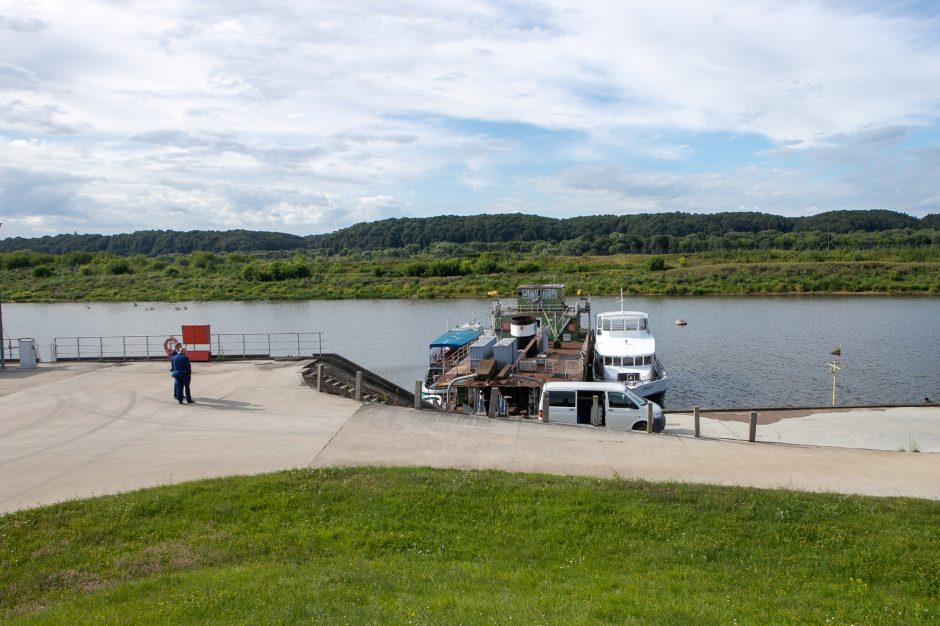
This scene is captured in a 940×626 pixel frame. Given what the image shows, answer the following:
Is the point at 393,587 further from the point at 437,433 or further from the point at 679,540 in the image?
the point at 437,433

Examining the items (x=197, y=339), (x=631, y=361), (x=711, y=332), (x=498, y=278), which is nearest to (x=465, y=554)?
(x=197, y=339)

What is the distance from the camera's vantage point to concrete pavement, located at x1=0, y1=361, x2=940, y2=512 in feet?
44.7

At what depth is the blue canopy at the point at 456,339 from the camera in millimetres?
32344

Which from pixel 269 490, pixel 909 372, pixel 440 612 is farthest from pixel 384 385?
pixel 909 372

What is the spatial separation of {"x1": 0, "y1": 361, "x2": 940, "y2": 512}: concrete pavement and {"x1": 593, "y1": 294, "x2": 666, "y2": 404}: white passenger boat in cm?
823

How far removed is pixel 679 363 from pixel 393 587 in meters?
36.1

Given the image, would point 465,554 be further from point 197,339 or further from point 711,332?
point 711,332

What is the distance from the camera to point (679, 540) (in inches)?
388

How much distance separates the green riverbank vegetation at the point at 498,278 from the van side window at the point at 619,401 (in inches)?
2640

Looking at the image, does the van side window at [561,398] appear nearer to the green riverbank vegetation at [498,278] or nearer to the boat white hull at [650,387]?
the boat white hull at [650,387]

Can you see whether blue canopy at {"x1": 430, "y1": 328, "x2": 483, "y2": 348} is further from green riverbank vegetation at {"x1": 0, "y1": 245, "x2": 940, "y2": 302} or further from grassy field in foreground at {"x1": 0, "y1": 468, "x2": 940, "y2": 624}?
green riverbank vegetation at {"x1": 0, "y1": 245, "x2": 940, "y2": 302}

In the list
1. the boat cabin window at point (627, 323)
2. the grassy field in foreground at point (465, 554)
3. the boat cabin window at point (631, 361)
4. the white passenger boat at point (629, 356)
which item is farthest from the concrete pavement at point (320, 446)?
the boat cabin window at point (627, 323)

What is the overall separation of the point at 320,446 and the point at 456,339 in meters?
18.6

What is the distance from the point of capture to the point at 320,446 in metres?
15.2
